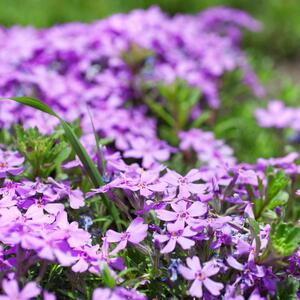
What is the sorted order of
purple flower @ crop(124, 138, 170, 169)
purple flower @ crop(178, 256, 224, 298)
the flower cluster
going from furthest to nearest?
the flower cluster → purple flower @ crop(124, 138, 170, 169) → purple flower @ crop(178, 256, 224, 298)

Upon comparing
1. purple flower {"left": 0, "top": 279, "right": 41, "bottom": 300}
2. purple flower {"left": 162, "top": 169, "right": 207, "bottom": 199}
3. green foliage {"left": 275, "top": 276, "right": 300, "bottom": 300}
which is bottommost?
green foliage {"left": 275, "top": 276, "right": 300, "bottom": 300}

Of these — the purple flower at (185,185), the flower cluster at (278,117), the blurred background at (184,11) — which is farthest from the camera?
the blurred background at (184,11)

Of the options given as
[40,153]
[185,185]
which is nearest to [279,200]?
[185,185]

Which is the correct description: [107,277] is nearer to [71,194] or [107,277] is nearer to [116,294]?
[116,294]

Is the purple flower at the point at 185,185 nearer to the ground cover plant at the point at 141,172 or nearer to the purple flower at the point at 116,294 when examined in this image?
the ground cover plant at the point at 141,172

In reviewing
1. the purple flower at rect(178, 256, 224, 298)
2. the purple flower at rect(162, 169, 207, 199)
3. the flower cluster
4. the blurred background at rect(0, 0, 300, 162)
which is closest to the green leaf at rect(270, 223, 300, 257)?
the purple flower at rect(178, 256, 224, 298)

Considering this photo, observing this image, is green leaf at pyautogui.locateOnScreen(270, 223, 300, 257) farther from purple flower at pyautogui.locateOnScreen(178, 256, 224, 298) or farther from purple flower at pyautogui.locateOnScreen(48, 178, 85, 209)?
purple flower at pyautogui.locateOnScreen(48, 178, 85, 209)

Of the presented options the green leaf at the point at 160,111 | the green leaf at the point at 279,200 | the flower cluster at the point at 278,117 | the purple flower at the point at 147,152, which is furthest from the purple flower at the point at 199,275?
the flower cluster at the point at 278,117
